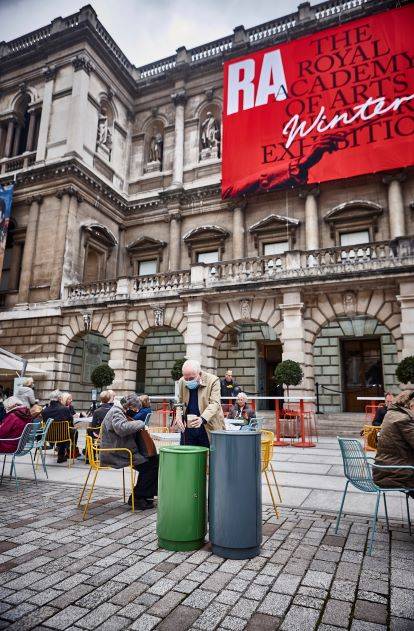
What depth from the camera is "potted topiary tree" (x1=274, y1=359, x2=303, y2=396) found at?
13.7 meters

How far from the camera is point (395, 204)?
57.8ft

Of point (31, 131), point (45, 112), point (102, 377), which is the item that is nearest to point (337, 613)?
point (102, 377)

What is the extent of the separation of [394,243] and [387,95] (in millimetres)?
7463

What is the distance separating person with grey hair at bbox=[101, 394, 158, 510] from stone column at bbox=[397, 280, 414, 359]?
34.9 ft

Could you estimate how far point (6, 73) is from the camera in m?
24.8

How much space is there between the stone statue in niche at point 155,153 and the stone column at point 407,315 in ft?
53.4

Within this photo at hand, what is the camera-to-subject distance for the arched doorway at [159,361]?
22.1 m

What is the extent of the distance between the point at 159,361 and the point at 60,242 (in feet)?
25.6

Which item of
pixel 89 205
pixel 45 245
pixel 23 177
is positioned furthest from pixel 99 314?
pixel 23 177

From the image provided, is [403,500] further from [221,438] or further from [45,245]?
[45,245]

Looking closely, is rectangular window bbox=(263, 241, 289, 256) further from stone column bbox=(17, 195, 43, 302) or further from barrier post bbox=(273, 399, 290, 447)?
stone column bbox=(17, 195, 43, 302)

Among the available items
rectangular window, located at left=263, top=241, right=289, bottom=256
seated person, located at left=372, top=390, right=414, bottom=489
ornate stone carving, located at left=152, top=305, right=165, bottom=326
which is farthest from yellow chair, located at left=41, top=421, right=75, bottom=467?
rectangular window, located at left=263, top=241, right=289, bottom=256

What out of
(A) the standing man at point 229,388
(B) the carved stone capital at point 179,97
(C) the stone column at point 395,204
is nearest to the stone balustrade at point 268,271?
(C) the stone column at point 395,204

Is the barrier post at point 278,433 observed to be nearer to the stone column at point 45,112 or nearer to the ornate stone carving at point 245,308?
the ornate stone carving at point 245,308
